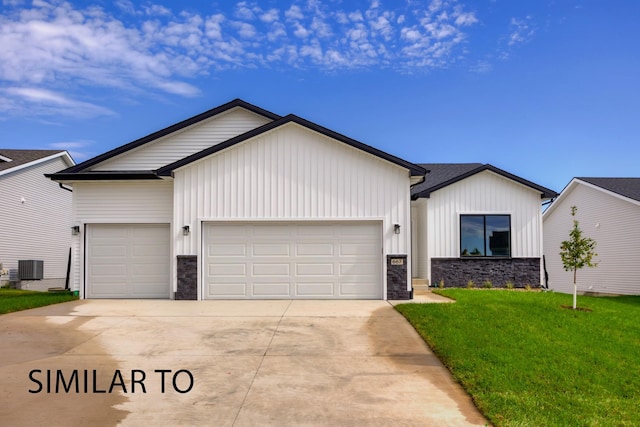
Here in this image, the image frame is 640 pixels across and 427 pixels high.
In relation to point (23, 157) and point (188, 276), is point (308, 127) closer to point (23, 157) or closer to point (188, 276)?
point (188, 276)

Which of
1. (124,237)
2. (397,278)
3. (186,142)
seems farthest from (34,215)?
(397,278)

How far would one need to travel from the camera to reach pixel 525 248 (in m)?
18.8

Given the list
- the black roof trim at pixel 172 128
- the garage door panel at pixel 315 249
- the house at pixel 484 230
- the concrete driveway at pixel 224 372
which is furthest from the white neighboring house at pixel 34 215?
the house at pixel 484 230

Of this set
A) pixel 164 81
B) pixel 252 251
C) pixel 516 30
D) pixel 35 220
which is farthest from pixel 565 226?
pixel 35 220

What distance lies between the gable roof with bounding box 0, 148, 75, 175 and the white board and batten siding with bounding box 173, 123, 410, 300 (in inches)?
545

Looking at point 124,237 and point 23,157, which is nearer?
point 124,237

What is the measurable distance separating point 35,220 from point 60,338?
747 inches

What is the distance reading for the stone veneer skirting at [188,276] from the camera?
14.0 metres

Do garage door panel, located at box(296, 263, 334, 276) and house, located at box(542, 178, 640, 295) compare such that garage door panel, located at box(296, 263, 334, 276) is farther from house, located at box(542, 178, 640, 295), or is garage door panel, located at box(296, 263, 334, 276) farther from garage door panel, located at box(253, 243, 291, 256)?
house, located at box(542, 178, 640, 295)

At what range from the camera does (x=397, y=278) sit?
13.9 meters

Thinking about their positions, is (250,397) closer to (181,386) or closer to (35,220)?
(181,386)

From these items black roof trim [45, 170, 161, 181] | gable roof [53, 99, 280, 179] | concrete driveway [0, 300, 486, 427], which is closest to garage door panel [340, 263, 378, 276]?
concrete driveway [0, 300, 486, 427]

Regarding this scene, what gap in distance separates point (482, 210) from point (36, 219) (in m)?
22.3

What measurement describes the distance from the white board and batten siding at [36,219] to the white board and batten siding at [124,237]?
10738 mm
